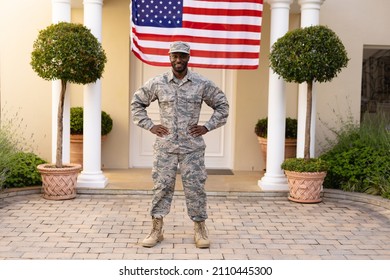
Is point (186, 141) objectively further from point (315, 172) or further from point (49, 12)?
point (49, 12)

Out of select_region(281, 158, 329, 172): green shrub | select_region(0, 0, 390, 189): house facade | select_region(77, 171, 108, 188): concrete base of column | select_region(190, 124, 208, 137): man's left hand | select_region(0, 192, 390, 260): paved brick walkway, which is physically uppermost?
select_region(0, 0, 390, 189): house facade

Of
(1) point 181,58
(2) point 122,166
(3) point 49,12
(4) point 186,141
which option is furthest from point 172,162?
(3) point 49,12

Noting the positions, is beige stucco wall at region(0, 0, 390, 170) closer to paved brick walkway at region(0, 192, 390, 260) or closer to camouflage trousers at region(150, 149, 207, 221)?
paved brick walkway at region(0, 192, 390, 260)

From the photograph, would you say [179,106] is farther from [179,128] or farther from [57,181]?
[57,181]

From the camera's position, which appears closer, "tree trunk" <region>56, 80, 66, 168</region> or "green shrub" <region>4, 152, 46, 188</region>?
"tree trunk" <region>56, 80, 66, 168</region>

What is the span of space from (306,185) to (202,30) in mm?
2767

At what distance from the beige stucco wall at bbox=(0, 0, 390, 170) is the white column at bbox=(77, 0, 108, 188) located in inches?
66.1

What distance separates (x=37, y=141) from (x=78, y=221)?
3.75 meters

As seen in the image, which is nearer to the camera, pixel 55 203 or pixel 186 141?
pixel 186 141

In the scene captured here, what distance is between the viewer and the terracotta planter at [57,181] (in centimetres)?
805

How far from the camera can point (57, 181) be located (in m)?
8.06

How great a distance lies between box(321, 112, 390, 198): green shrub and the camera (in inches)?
330

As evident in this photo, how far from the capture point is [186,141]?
5781 millimetres

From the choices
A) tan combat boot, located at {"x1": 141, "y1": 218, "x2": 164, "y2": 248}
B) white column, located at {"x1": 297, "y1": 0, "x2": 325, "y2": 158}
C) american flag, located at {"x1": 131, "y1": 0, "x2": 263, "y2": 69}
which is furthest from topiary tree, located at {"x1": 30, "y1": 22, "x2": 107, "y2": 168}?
white column, located at {"x1": 297, "y1": 0, "x2": 325, "y2": 158}
